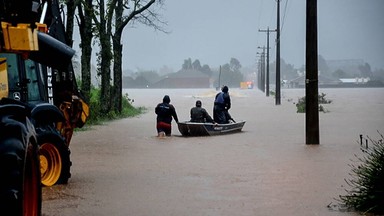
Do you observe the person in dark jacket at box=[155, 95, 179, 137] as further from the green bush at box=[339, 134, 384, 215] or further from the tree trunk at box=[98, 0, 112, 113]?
the green bush at box=[339, 134, 384, 215]

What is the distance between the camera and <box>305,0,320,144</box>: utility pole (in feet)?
69.8

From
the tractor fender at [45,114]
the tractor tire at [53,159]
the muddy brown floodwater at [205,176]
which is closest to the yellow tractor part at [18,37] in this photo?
the muddy brown floodwater at [205,176]

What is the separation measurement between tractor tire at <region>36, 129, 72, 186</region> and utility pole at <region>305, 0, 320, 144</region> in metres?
10.6

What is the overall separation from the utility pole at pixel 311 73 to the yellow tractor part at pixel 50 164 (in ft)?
35.2

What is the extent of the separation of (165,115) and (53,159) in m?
13.2

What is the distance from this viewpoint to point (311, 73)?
21312 millimetres

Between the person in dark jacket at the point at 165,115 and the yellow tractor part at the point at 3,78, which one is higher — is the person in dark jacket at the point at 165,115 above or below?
below

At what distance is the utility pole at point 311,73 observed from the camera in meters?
21.3

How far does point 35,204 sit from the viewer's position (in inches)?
274

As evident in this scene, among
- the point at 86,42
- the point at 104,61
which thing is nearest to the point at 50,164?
the point at 86,42

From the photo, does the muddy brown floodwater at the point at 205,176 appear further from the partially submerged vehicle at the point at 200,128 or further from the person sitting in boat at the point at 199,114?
the person sitting in boat at the point at 199,114

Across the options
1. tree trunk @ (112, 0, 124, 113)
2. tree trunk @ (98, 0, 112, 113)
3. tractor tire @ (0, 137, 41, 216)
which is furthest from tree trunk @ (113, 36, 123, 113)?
tractor tire @ (0, 137, 41, 216)

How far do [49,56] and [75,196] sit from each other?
179 inches

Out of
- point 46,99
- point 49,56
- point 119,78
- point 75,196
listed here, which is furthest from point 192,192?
point 119,78
